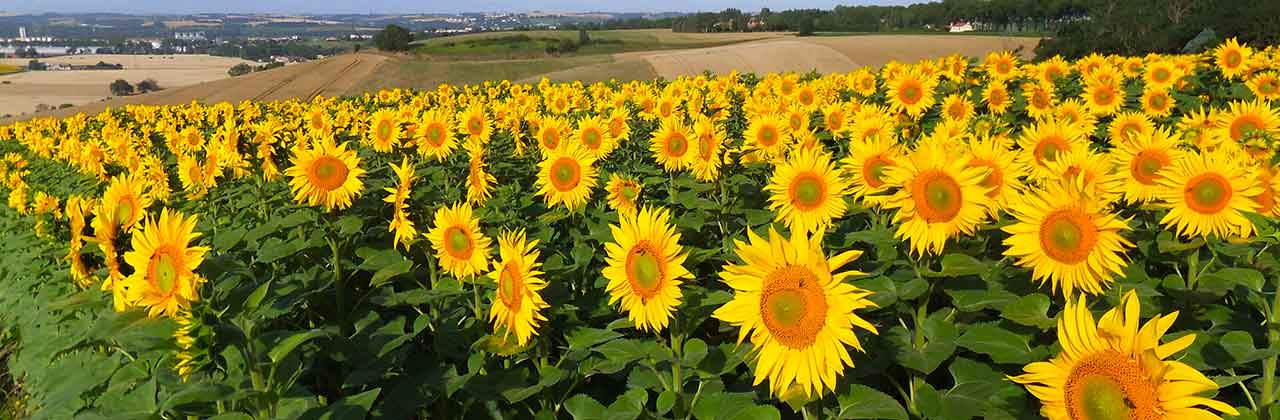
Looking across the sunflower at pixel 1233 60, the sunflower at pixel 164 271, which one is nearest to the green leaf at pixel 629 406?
the sunflower at pixel 164 271

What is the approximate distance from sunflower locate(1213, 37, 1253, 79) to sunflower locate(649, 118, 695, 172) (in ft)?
26.7

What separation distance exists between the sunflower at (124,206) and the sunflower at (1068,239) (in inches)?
148

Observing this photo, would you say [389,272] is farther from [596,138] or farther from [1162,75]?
[1162,75]

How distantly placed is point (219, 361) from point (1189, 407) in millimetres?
3442

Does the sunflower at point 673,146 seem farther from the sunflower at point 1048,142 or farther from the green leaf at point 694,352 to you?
the green leaf at point 694,352

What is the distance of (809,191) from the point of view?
3902mm

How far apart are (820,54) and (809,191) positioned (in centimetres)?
4849

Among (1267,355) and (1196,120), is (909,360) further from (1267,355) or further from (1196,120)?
(1196,120)

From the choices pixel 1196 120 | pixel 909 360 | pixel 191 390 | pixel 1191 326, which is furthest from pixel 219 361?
pixel 1196 120

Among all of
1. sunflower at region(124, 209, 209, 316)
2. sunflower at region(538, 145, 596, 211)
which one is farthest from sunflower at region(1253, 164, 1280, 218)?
sunflower at region(124, 209, 209, 316)

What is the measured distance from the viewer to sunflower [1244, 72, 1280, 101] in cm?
800

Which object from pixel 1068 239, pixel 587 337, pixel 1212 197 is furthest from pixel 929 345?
pixel 1212 197

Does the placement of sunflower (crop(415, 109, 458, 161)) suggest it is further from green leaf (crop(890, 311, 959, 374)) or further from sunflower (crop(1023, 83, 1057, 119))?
sunflower (crop(1023, 83, 1057, 119))

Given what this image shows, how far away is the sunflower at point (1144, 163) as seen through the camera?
3.49 metres
